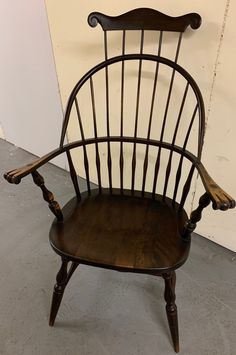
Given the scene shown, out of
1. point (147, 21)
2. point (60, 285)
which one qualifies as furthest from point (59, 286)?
point (147, 21)

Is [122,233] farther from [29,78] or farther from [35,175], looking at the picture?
[29,78]

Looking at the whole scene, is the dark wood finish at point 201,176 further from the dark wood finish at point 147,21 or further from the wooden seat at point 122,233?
the dark wood finish at point 147,21

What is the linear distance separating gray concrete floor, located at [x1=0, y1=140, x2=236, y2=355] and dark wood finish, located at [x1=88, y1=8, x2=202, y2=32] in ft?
3.41

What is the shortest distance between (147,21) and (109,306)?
1.14 metres

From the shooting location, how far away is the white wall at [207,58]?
105cm

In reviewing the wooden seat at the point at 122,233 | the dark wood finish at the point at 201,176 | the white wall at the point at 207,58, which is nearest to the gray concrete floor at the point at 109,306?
the white wall at the point at 207,58

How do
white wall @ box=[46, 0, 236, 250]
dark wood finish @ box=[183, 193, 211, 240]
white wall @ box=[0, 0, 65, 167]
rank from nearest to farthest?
1. dark wood finish @ box=[183, 193, 211, 240]
2. white wall @ box=[46, 0, 236, 250]
3. white wall @ box=[0, 0, 65, 167]

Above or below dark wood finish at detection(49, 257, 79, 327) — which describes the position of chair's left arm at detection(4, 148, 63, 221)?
above

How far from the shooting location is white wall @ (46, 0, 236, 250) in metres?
1.05

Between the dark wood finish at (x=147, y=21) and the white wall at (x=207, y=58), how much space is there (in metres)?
0.09

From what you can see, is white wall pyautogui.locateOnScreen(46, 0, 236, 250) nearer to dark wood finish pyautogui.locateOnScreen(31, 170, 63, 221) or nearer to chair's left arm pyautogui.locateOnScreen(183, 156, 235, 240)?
chair's left arm pyautogui.locateOnScreen(183, 156, 235, 240)

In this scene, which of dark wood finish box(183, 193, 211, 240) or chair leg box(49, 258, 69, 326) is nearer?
dark wood finish box(183, 193, 211, 240)

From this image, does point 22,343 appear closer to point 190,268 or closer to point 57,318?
point 57,318

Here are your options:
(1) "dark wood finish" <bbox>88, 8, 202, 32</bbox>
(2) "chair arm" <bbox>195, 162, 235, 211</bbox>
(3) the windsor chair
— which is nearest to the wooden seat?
(3) the windsor chair
